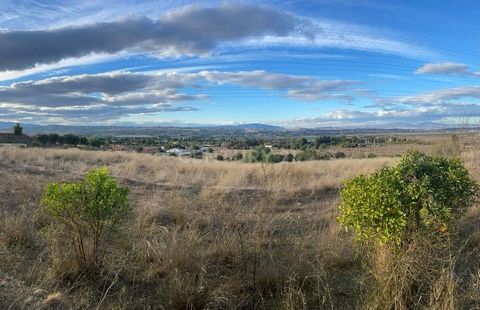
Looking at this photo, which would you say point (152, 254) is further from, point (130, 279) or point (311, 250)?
point (311, 250)

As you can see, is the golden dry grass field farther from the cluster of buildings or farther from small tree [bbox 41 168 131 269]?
the cluster of buildings

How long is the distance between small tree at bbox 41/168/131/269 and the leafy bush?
2.63 m

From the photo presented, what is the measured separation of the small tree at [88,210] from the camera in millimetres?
4785

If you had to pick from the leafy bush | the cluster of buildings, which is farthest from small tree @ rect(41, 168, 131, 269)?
→ the cluster of buildings

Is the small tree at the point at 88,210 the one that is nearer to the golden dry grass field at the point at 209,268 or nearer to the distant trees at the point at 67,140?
the golden dry grass field at the point at 209,268

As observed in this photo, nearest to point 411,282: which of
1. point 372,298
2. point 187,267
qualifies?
point 372,298

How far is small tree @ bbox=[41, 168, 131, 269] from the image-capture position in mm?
4785

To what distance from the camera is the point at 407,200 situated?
424 centimetres

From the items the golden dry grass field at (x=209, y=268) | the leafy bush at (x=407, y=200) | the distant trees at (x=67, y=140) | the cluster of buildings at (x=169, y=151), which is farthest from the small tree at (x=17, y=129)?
the leafy bush at (x=407, y=200)

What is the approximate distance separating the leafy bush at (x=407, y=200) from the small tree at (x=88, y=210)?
263 cm

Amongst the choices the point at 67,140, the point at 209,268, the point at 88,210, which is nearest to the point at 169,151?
the point at 67,140

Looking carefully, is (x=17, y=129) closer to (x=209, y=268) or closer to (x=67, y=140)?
(x=67, y=140)

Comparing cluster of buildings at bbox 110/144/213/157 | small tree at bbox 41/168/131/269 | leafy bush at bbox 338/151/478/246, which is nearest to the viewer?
leafy bush at bbox 338/151/478/246

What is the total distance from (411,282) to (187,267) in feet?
7.92
